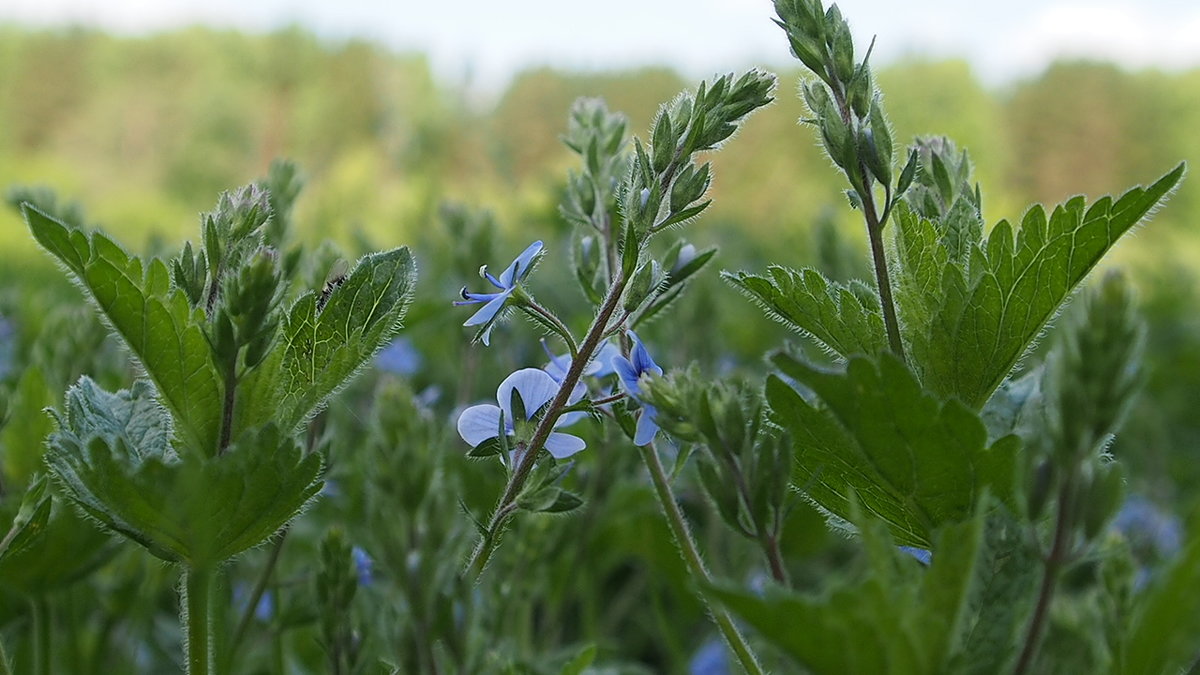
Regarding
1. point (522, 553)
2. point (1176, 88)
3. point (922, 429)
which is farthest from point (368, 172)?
point (1176, 88)

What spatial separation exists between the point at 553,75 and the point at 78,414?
2497cm

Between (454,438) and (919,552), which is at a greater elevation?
(454,438)

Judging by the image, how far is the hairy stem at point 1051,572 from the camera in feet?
1.92

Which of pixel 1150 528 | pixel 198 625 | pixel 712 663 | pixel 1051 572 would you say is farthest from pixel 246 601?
pixel 1150 528

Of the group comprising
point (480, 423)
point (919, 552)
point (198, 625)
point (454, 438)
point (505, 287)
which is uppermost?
point (454, 438)

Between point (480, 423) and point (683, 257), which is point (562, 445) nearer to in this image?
point (480, 423)

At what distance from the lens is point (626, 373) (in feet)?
2.95

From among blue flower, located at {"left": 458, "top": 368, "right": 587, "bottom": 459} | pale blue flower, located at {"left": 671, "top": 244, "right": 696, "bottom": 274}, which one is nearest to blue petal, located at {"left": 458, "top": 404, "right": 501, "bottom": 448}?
blue flower, located at {"left": 458, "top": 368, "right": 587, "bottom": 459}

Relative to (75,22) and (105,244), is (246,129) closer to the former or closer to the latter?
(75,22)

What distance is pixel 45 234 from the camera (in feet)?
2.98

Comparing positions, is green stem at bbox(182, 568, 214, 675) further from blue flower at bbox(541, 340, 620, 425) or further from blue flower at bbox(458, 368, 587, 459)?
blue flower at bbox(541, 340, 620, 425)

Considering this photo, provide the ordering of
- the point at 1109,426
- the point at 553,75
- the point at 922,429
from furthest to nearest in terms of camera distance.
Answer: the point at 553,75
the point at 922,429
the point at 1109,426

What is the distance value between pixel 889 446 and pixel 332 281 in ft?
2.03

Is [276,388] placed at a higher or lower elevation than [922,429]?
higher
